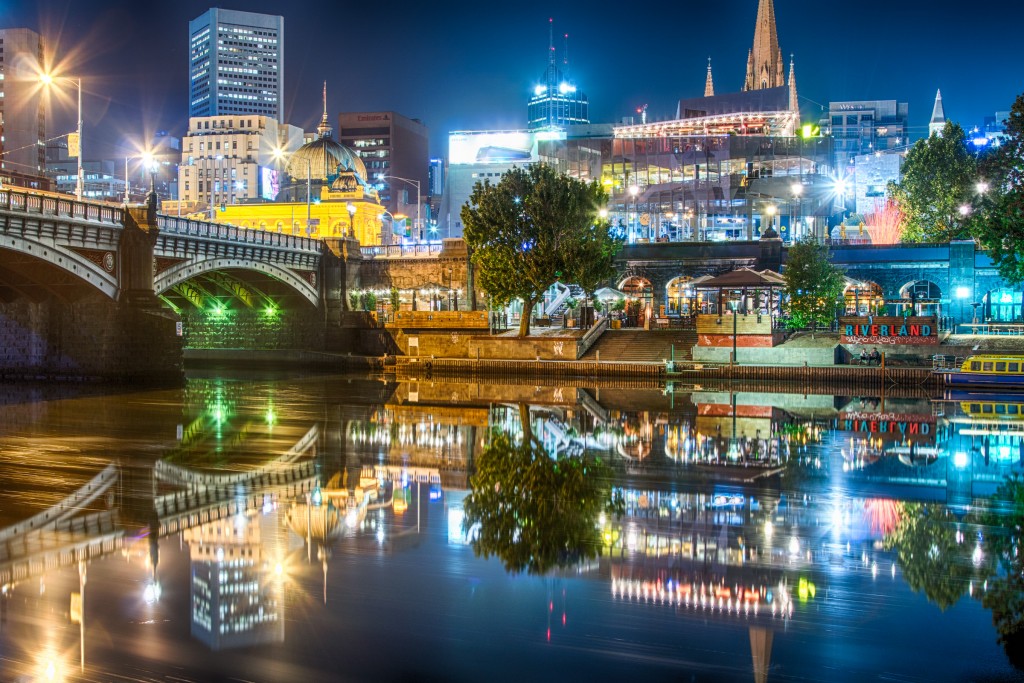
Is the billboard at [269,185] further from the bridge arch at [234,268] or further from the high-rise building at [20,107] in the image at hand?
the bridge arch at [234,268]

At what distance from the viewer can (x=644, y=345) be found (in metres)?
60.2

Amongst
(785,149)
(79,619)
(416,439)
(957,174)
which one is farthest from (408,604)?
(785,149)

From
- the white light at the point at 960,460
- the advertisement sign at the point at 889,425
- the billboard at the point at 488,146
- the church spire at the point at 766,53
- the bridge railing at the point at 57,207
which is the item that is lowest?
the white light at the point at 960,460

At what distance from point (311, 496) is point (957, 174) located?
2958 inches

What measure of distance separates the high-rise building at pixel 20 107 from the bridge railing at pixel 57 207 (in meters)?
87.0

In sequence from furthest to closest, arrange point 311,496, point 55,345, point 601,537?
1. point 55,345
2. point 311,496
3. point 601,537

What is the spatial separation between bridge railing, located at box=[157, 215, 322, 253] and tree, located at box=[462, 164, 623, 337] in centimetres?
1699

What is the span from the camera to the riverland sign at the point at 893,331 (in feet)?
173

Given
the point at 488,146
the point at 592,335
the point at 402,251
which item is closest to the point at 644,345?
the point at 592,335

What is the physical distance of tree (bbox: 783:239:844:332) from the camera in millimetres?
60031

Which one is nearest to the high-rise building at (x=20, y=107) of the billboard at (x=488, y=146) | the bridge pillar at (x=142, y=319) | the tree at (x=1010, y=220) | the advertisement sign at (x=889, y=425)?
the billboard at (x=488, y=146)

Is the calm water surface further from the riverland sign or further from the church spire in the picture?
the church spire

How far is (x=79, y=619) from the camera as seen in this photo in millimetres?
11906

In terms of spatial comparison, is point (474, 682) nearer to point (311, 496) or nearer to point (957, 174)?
point (311, 496)
